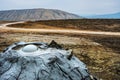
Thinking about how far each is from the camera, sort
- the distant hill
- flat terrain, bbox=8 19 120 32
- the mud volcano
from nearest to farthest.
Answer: the mud volcano, flat terrain, bbox=8 19 120 32, the distant hill

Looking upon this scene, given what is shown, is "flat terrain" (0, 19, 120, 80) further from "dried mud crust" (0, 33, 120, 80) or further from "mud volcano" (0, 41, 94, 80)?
"mud volcano" (0, 41, 94, 80)

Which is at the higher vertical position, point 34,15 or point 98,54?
point 98,54

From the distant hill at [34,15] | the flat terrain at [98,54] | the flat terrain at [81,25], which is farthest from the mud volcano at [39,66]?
the distant hill at [34,15]

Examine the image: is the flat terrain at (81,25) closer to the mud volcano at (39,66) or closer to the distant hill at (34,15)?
the mud volcano at (39,66)

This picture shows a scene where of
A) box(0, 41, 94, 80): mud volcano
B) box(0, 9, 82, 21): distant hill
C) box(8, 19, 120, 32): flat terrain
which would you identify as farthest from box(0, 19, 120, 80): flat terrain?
box(0, 9, 82, 21): distant hill

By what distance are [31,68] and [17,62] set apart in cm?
Result: 45

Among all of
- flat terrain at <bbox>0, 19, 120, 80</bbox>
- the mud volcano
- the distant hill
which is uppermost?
the mud volcano

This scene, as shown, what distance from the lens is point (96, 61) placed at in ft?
47.8

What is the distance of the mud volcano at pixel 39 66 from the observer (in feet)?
21.6

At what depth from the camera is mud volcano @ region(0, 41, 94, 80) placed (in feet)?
21.6

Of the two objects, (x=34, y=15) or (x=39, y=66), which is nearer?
(x=39, y=66)

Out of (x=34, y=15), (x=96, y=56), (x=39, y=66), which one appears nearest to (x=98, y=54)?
(x=96, y=56)

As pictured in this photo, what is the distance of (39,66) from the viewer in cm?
665

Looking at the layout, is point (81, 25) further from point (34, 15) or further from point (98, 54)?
point (34, 15)
